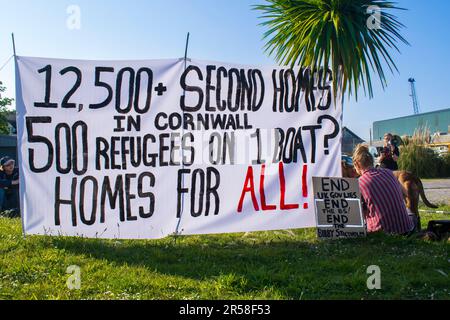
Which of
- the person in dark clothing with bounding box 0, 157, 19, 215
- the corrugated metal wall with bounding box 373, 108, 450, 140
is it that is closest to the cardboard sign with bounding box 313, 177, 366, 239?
the person in dark clothing with bounding box 0, 157, 19, 215

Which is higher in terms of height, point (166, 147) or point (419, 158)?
point (166, 147)

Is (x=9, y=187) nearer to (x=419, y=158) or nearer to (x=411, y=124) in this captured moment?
(x=419, y=158)

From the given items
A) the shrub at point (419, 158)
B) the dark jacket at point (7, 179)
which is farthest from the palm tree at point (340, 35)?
the shrub at point (419, 158)

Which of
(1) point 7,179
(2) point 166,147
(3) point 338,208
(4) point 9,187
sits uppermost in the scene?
(2) point 166,147

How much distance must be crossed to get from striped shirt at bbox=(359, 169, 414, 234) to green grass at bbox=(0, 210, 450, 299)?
26cm

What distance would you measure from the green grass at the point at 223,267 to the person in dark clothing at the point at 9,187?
3.42 metres

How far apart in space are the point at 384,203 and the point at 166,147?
274cm

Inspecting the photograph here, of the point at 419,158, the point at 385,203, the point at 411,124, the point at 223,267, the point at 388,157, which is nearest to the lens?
the point at 223,267

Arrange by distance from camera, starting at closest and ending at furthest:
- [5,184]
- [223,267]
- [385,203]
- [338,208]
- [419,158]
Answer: [223,267] → [385,203] → [338,208] → [5,184] → [419,158]

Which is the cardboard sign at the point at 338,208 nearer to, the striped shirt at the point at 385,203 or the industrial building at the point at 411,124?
the striped shirt at the point at 385,203

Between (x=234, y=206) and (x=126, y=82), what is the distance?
204cm

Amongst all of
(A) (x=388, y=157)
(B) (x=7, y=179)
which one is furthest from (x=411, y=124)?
(B) (x=7, y=179)

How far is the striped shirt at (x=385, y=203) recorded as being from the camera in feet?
18.7

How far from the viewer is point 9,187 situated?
9164mm
